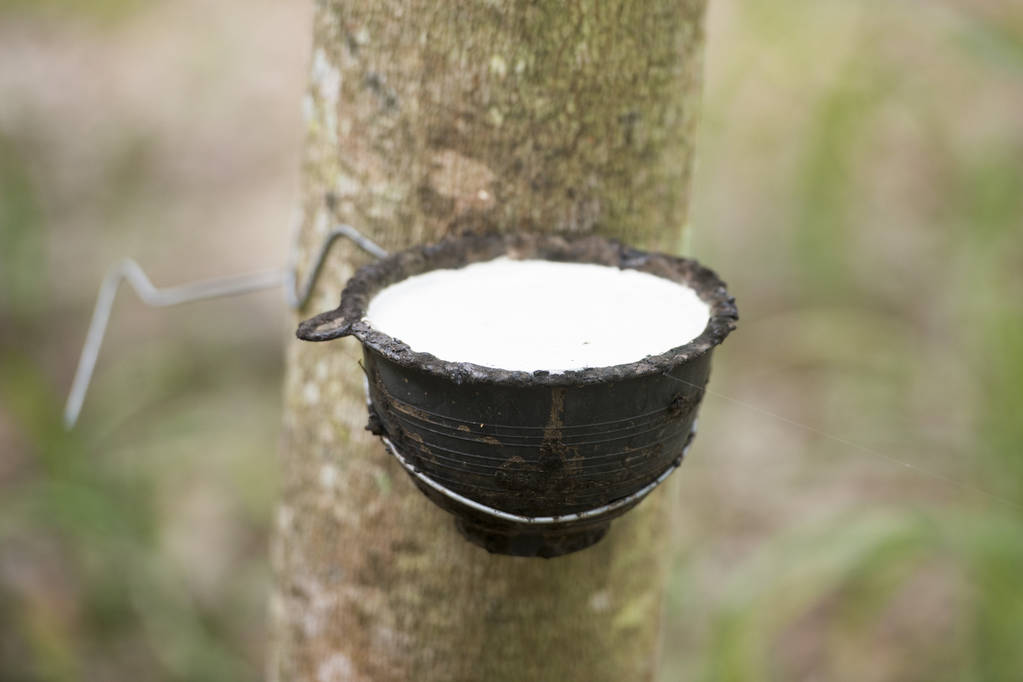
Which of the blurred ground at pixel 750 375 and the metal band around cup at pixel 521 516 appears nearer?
the metal band around cup at pixel 521 516

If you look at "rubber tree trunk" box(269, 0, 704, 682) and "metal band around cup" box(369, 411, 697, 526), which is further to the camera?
"rubber tree trunk" box(269, 0, 704, 682)

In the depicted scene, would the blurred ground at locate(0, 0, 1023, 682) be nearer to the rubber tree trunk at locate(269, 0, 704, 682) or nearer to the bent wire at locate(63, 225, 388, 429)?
the rubber tree trunk at locate(269, 0, 704, 682)

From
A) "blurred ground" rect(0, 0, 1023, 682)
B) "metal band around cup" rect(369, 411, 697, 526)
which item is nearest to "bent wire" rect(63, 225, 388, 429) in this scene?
"metal band around cup" rect(369, 411, 697, 526)

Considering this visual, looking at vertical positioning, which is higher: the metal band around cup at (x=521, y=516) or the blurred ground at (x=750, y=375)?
the metal band around cup at (x=521, y=516)

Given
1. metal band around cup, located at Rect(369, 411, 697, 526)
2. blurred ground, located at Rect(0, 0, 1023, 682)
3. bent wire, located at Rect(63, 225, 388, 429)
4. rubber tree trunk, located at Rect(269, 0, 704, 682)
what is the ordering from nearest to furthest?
metal band around cup, located at Rect(369, 411, 697, 526) → rubber tree trunk, located at Rect(269, 0, 704, 682) → bent wire, located at Rect(63, 225, 388, 429) → blurred ground, located at Rect(0, 0, 1023, 682)

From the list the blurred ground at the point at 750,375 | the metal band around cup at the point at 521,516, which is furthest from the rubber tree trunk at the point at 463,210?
the blurred ground at the point at 750,375

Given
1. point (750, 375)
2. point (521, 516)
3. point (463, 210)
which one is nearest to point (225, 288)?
point (463, 210)

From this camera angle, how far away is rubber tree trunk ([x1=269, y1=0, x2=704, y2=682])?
53.1 inches

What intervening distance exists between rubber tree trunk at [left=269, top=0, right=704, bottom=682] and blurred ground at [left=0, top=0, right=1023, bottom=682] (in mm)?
571

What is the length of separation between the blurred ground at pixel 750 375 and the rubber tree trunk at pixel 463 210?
571mm

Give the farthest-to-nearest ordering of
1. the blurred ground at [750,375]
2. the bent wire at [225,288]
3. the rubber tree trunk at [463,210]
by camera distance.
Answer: the blurred ground at [750,375]
the bent wire at [225,288]
the rubber tree trunk at [463,210]

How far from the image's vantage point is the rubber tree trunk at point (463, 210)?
1.35m

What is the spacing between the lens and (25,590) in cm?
296

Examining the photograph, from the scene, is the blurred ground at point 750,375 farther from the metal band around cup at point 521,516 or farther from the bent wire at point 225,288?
the bent wire at point 225,288
